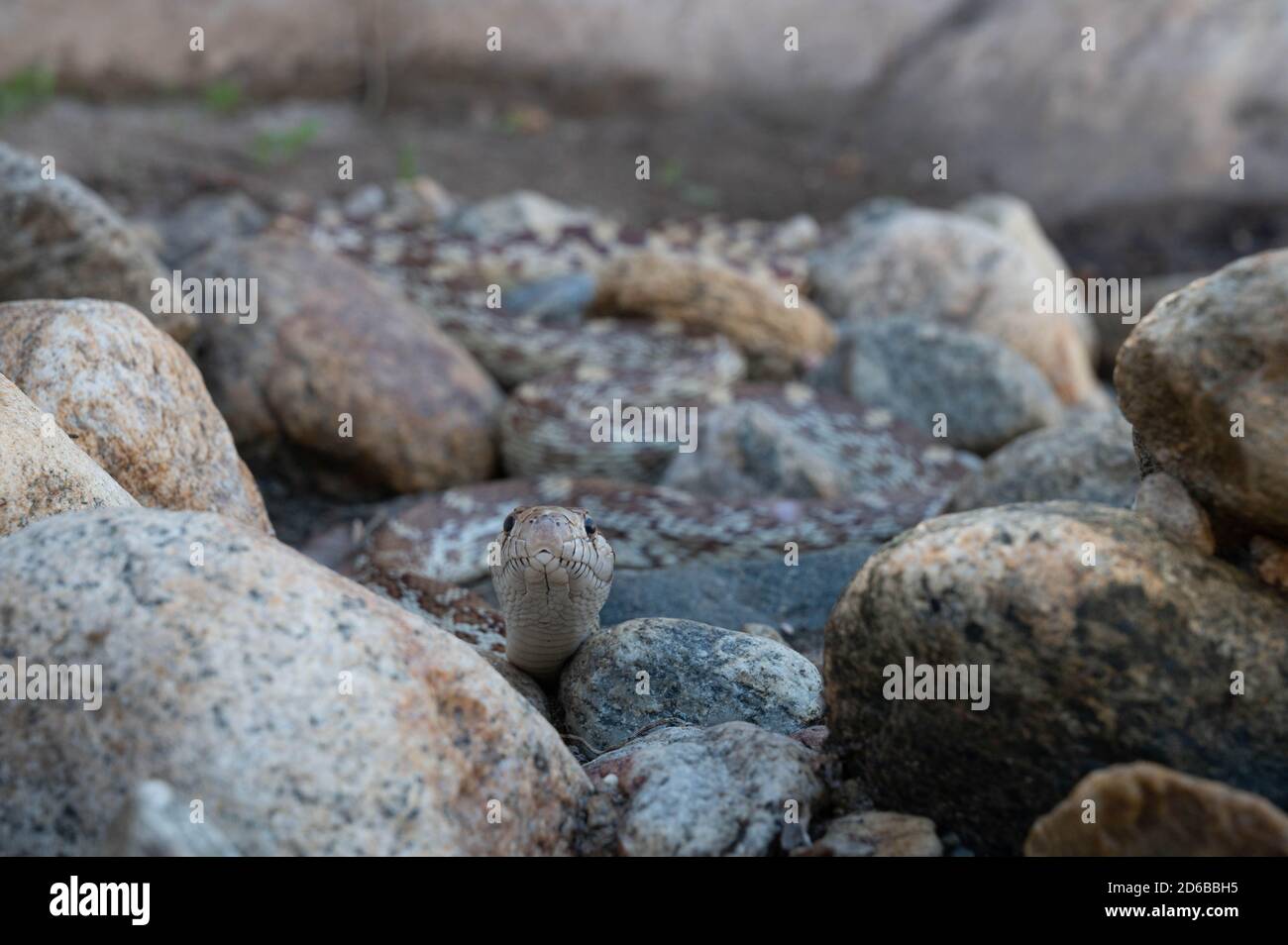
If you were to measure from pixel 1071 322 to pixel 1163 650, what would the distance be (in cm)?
803

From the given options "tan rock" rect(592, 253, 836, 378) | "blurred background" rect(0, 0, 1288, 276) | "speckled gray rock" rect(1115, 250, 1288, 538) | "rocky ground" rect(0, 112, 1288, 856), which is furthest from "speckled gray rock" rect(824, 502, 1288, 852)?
"blurred background" rect(0, 0, 1288, 276)

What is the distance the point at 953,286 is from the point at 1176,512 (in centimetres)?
732

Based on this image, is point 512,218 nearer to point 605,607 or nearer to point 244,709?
point 605,607

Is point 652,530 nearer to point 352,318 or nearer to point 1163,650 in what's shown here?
point 352,318

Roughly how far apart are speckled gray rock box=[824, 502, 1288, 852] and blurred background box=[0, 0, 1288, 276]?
1105 centimetres

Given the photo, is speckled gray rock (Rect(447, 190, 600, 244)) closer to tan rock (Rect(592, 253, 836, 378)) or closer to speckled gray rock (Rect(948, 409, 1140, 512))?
tan rock (Rect(592, 253, 836, 378))

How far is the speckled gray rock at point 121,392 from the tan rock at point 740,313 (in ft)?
16.2

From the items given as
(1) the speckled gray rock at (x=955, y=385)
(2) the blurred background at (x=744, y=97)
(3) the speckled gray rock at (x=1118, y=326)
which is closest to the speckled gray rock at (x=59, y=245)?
(1) the speckled gray rock at (x=955, y=385)

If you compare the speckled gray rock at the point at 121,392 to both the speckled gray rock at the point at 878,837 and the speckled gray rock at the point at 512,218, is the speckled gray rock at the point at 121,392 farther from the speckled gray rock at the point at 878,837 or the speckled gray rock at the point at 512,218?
the speckled gray rock at the point at 512,218

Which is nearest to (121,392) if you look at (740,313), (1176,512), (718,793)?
(718,793)

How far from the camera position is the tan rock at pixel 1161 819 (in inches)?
95.6

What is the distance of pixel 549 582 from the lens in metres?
4.19

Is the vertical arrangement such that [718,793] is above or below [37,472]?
below
